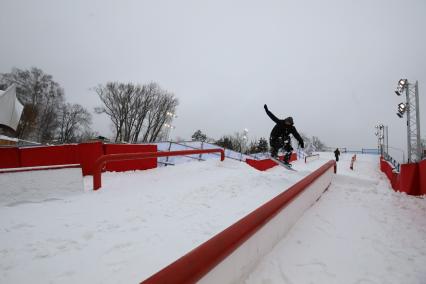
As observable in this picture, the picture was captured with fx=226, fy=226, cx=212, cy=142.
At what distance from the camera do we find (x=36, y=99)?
38.9 m

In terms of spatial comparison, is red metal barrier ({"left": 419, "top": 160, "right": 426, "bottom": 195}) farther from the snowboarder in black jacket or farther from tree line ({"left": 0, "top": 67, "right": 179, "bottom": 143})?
tree line ({"left": 0, "top": 67, "right": 179, "bottom": 143})

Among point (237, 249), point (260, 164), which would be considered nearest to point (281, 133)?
point (237, 249)

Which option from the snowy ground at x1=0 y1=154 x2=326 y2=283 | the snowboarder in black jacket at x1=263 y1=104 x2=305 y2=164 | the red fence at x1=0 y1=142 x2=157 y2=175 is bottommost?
the snowy ground at x1=0 y1=154 x2=326 y2=283

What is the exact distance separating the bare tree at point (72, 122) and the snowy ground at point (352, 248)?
194 feet

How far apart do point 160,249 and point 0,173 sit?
3.83m

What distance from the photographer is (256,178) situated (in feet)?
23.1

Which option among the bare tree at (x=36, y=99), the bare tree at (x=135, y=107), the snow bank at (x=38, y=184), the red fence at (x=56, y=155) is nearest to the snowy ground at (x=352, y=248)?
the snow bank at (x=38, y=184)

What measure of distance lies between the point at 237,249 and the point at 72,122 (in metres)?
62.0

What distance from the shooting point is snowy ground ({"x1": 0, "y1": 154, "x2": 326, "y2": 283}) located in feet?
7.64

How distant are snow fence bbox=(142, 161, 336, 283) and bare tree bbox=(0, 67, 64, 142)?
45.6 metres

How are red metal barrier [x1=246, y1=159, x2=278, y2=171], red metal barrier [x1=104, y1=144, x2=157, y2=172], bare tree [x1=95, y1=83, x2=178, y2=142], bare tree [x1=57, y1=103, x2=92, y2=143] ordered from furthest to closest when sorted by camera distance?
bare tree [x1=57, y1=103, x2=92, y2=143], bare tree [x1=95, y1=83, x2=178, y2=142], red metal barrier [x1=246, y1=159, x2=278, y2=171], red metal barrier [x1=104, y1=144, x2=157, y2=172]

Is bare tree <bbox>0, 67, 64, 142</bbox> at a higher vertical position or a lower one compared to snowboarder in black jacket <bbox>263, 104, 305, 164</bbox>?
higher

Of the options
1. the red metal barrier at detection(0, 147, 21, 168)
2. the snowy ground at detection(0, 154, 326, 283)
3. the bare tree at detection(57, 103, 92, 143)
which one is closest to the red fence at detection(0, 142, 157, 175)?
the red metal barrier at detection(0, 147, 21, 168)

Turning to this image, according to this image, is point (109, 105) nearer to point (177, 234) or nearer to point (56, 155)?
point (56, 155)
